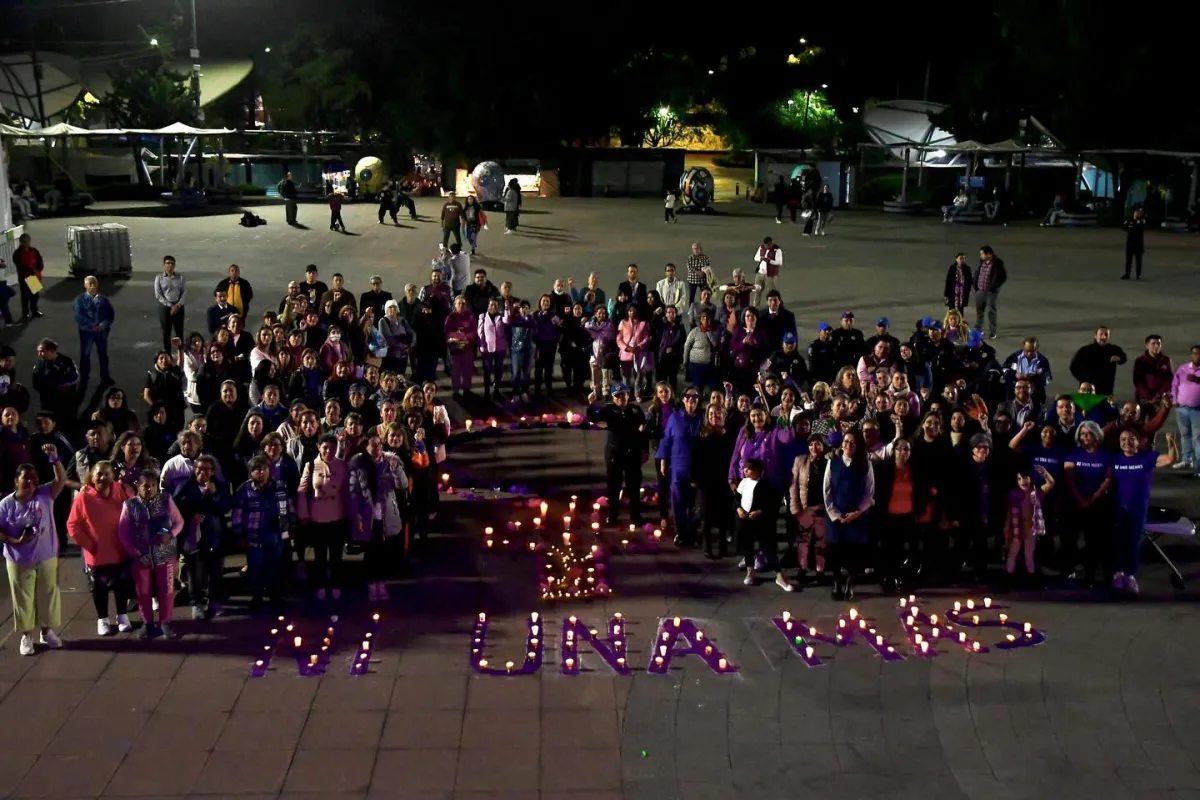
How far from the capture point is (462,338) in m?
17.4

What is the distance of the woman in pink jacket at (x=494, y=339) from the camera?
688 inches

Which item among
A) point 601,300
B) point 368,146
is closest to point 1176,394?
point 601,300

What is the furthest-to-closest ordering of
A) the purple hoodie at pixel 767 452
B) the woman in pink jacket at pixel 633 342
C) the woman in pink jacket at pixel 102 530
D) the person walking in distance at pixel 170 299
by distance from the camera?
the person walking in distance at pixel 170 299, the woman in pink jacket at pixel 633 342, the purple hoodie at pixel 767 452, the woman in pink jacket at pixel 102 530

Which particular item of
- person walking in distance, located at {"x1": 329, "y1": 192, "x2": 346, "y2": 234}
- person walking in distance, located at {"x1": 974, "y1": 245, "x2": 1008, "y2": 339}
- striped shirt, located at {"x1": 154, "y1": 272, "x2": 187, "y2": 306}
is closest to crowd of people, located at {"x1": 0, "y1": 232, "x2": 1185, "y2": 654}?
striped shirt, located at {"x1": 154, "y1": 272, "x2": 187, "y2": 306}

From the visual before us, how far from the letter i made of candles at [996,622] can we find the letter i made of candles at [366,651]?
467cm

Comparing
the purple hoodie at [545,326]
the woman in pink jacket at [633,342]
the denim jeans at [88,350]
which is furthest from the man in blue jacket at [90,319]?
the woman in pink jacket at [633,342]

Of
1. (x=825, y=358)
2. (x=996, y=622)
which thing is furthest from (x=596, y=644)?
(x=825, y=358)

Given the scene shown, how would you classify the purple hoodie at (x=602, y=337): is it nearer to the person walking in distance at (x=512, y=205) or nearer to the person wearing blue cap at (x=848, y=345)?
the person wearing blue cap at (x=848, y=345)

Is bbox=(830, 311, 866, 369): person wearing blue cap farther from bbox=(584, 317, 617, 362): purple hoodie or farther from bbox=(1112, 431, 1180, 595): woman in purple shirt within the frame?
bbox=(1112, 431, 1180, 595): woman in purple shirt

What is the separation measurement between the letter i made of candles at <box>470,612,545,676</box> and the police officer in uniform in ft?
8.19

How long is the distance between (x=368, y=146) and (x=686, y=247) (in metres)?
28.5

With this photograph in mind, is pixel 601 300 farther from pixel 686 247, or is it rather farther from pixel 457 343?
pixel 686 247

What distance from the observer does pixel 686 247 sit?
34.8 meters

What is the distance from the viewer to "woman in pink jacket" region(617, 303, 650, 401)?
55.6 feet
